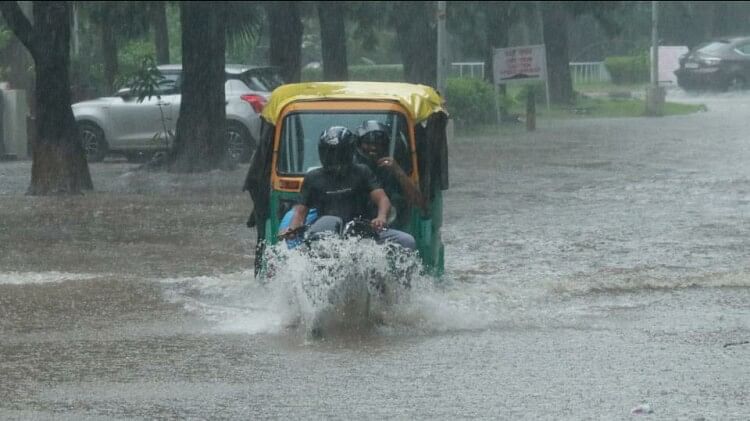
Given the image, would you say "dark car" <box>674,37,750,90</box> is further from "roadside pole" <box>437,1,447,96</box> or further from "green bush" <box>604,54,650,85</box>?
"roadside pole" <box>437,1,447,96</box>

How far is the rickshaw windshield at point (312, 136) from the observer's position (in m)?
11.2

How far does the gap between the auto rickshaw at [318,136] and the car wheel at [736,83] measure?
3554 centimetres

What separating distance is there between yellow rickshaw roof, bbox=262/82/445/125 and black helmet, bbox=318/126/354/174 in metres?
0.91

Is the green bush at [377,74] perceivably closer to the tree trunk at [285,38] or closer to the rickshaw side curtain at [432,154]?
the tree trunk at [285,38]

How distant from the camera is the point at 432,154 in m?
11.6

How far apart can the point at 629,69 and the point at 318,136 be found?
47.9 m

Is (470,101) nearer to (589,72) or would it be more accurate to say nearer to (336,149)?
(336,149)

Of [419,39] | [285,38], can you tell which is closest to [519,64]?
[419,39]

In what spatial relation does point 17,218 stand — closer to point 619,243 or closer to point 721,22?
point 619,243

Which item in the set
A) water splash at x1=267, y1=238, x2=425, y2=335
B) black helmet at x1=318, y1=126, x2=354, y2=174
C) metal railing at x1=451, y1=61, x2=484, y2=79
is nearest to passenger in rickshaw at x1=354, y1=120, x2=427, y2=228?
black helmet at x1=318, y1=126, x2=354, y2=174

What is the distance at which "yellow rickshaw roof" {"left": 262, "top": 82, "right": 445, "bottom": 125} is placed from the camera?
37.0 ft

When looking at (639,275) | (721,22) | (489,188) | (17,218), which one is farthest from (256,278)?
(721,22)

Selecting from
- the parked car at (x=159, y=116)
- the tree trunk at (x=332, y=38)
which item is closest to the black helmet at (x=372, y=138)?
the parked car at (x=159, y=116)

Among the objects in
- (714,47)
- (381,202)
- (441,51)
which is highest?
(441,51)
